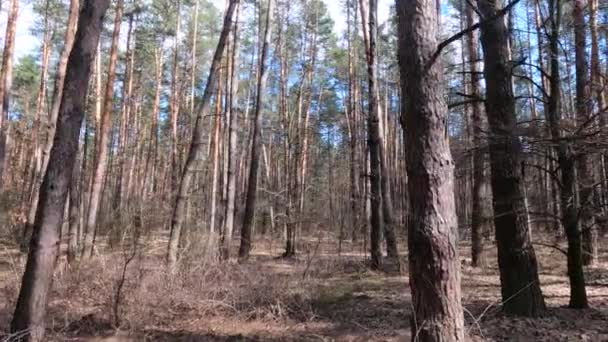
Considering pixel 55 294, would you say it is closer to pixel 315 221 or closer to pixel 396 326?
pixel 396 326

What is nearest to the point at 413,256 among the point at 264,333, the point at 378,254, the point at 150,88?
the point at 264,333

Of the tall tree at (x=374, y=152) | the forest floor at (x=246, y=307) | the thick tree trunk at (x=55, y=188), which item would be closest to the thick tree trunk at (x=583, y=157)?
the forest floor at (x=246, y=307)

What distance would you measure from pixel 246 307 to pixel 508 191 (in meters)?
3.85

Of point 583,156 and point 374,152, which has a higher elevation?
point 374,152

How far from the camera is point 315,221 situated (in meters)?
13.1

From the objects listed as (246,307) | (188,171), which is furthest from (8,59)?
(246,307)

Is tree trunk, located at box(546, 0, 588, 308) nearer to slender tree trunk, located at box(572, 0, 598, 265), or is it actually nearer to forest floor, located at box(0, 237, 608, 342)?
slender tree trunk, located at box(572, 0, 598, 265)

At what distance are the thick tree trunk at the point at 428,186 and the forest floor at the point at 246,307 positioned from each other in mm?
1613

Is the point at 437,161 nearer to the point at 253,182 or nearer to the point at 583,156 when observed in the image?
the point at 583,156

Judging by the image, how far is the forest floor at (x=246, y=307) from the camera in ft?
17.1

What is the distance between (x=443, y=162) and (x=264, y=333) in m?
3.43

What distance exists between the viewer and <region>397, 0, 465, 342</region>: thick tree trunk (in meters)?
3.15

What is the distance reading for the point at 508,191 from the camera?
18.0ft

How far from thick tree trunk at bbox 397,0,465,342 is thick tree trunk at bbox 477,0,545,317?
217 centimetres
